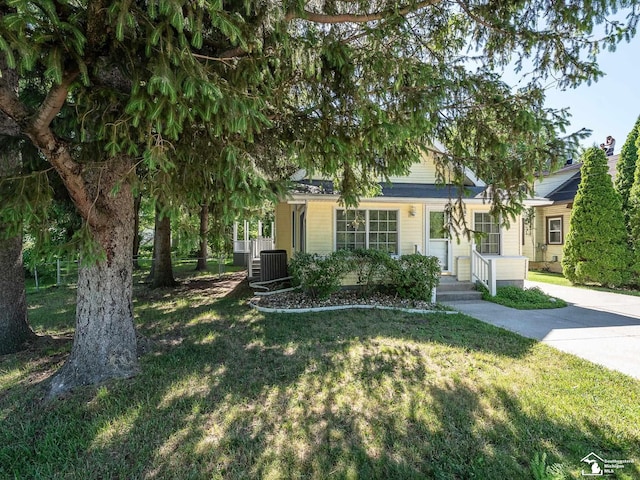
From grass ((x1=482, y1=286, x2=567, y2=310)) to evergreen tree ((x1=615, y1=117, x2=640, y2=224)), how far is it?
591 cm

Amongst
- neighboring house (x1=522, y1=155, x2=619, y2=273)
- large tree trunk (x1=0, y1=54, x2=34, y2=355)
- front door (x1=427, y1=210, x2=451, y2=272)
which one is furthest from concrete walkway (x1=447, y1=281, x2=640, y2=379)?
large tree trunk (x1=0, y1=54, x2=34, y2=355)

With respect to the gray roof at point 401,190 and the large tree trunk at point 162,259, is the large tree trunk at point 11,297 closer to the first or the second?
the gray roof at point 401,190

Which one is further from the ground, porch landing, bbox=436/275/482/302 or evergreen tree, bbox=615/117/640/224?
evergreen tree, bbox=615/117/640/224

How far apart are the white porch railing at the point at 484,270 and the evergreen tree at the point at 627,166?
21.7ft

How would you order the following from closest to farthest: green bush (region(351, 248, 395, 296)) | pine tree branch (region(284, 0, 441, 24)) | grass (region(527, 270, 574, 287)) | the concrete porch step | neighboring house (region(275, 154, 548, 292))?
pine tree branch (region(284, 0, 441, 24)) → green bush (region(351, 248, 395, 296)) → the concrete porch step → neighboring house (region(275, 154, 548, 292)) → grass (region(527, 270, 574, 287))

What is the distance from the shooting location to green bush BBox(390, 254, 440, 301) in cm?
869

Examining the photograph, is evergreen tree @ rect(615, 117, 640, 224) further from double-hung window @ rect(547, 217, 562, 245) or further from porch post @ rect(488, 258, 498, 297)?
porch post @ rect(488, 258, 498, 297)

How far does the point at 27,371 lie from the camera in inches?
178

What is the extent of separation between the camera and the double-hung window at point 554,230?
16219 millimetres

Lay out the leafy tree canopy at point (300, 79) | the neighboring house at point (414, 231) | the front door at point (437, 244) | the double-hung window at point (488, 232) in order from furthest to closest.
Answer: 1. the double-hung window at point (488, 232)
2. the front door at point (437, 244)
3. the neighboring house at point (414, 231)
4. the leafy tree canopy at point (300, 79)

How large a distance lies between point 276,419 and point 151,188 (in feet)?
8.55

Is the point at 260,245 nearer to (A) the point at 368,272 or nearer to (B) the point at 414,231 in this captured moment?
(B) the point at 414,231

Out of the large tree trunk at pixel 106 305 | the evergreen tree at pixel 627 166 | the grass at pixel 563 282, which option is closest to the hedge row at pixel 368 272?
the large tree trunk at pixel 106 305

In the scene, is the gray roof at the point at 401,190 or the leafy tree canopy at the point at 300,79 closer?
the leafy tree canopy at the point at 300,79
